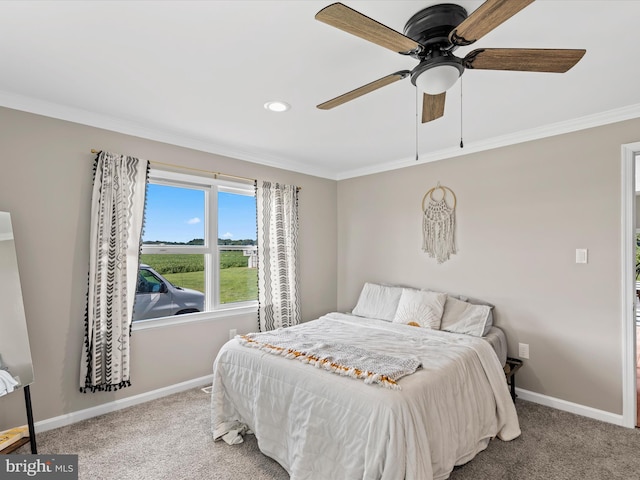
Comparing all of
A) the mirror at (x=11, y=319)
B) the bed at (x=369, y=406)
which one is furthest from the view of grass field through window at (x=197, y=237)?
the bed at (x=369, y=406)

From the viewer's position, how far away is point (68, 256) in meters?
2.60

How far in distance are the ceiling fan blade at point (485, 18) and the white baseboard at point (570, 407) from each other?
9.65 feet

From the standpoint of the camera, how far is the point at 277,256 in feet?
12.6

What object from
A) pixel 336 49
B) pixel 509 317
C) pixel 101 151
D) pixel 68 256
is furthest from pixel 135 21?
pixel 509 317

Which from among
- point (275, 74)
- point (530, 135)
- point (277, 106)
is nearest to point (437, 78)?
point (275, 74)

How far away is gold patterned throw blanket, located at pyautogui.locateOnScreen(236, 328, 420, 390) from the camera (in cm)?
191

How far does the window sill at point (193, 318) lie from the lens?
3014 millimetres

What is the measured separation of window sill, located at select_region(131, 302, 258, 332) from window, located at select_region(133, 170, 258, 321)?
53 millimetres

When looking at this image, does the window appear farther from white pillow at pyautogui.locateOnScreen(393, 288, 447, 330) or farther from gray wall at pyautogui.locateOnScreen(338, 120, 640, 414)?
gray wall at pyautogui.locateOnScreen(338, 120, 640, 414)

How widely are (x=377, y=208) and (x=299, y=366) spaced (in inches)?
99.9

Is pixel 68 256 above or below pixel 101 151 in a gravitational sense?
below

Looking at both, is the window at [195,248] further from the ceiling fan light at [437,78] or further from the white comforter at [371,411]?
the ceiling fan light at [437,78]

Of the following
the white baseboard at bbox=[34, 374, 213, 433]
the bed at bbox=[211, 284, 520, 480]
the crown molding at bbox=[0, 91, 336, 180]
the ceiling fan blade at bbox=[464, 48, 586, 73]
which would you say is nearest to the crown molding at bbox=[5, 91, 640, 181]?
the crown molding at bbox=[0, 91, 336, 180]

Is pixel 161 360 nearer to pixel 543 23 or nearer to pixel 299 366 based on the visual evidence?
pixel 299 366
